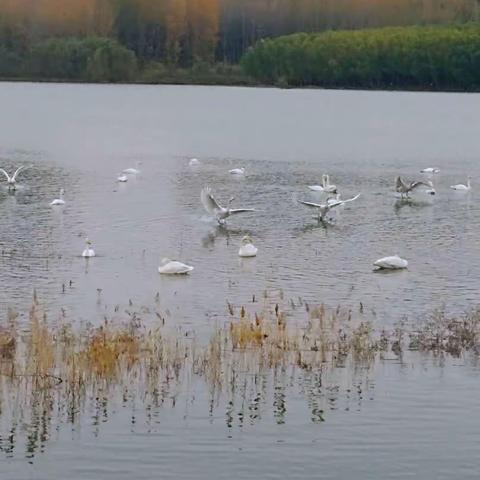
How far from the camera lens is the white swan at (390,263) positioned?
2478 cm

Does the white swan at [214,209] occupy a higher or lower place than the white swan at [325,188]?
lower

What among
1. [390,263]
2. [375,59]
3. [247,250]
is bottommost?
[390,263]

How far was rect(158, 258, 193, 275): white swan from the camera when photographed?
929 inches

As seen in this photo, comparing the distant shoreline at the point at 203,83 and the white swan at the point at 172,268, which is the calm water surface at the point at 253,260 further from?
the distant shoreline at the point at 203,83

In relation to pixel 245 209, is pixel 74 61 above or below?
above

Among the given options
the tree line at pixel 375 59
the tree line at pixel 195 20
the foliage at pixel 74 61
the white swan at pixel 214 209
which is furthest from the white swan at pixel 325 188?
the tree line at pixel 195 20

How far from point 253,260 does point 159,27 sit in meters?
131

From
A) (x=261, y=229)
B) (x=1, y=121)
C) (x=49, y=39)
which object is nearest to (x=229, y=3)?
(x=49, y=39)

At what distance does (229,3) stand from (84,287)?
495 feet

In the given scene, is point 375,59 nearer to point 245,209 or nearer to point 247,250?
point 245,209

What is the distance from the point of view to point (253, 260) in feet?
85.0

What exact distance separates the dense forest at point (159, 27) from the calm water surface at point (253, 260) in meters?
61.3

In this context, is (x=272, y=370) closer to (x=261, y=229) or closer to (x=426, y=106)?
(x=261, y=229)

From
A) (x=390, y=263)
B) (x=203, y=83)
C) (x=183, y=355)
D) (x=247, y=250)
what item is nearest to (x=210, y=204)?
(x=247, y=250)
